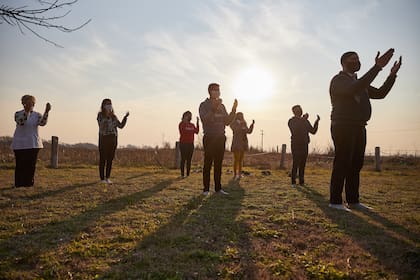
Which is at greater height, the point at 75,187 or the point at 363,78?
the point at 363,78

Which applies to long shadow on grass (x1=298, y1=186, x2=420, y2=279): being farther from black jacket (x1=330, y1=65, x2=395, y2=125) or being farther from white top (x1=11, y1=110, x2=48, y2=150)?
white top (x1=11, y1=110, x2=48, y2=150)

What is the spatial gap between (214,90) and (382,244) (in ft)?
13.2

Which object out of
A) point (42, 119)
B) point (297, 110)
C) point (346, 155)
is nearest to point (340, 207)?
point (346, 155)

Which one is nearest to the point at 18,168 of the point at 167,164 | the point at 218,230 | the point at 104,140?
the point at 104,140

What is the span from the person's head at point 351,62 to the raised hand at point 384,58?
0.41 metres

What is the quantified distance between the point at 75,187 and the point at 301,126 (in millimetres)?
5590

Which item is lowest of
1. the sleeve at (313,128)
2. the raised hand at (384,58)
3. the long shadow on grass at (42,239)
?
the long shadow on grass at (42,239)

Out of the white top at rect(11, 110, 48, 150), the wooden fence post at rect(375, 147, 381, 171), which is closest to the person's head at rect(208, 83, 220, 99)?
the white top at rect(11, 110, 48, 150)

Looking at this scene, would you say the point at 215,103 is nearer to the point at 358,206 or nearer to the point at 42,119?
the point at 358,206

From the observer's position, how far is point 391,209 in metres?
5.49

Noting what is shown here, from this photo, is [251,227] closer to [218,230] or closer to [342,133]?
[218,230]

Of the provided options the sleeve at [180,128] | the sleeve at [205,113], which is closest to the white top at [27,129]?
the sleeve at [205,113]

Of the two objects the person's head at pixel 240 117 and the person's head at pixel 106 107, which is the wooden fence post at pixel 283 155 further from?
the person's head at pixel 106 107

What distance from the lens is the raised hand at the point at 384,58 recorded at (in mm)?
4672
